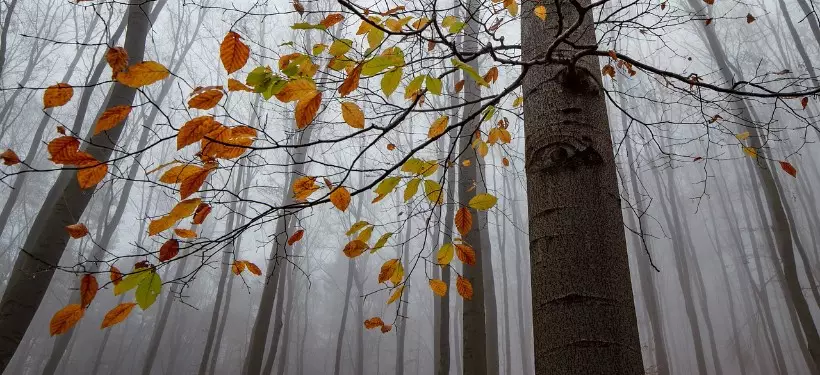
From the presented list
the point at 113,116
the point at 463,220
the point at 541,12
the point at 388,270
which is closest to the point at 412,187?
the point at 463,220

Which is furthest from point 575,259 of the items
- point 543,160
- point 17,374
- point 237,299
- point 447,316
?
point 237,299

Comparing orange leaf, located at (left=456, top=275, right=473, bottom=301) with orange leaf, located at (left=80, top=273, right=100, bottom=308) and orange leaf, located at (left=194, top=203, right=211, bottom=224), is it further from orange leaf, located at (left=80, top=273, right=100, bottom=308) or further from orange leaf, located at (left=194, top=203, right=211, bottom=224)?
orange leaf, located at (left=80, top=273, right=100, bottom=308)

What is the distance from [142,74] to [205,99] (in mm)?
160

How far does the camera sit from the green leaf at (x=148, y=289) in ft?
3.59

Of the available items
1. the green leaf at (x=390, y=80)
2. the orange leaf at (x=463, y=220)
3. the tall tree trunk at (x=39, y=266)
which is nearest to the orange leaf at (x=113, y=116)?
the green leaf at (x=390, y=80)

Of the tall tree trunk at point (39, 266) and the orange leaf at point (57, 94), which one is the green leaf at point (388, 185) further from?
the tall tree trunk at point (39, 266)

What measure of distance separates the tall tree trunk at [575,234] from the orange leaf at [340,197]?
1.85 ft

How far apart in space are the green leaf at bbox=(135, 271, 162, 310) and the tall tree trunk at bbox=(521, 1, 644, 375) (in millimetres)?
1014

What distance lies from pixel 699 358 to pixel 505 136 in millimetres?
13490

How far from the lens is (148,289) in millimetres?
1107

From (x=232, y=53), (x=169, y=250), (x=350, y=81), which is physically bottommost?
(x=169, y=250)

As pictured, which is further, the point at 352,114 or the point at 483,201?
the point at 483,201

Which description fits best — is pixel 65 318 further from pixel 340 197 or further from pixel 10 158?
pixel 340 197

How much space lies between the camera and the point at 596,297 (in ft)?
2.99
